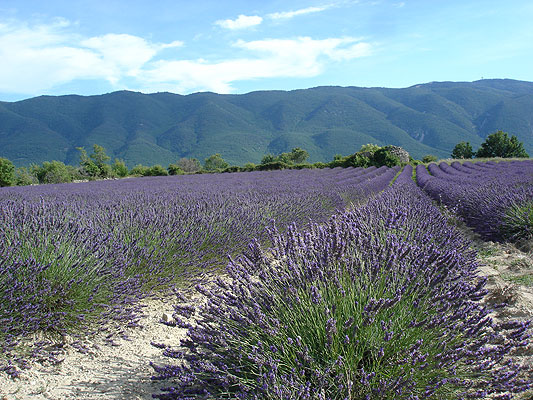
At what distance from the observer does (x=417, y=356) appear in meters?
1.25

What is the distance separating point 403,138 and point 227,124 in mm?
59907

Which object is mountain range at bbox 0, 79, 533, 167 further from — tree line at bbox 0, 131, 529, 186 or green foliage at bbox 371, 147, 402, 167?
green foliage at bbox 371, 147, 402, 167

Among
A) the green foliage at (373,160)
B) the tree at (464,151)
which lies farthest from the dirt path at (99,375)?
the tree at (464,151)

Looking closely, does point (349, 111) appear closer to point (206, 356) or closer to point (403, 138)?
point (403, 138)

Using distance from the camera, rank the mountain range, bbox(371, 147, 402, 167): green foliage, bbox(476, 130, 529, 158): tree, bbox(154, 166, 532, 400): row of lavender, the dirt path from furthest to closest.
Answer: the mountain range < bbox(476, 130, 529, 158): tree < bbox(371, 147, 402, 167): green foliage < the dirt path < bbox(154, 166, 532, 400): row of lavender

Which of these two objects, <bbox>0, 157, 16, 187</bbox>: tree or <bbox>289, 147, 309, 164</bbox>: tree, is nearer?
<bbox>0, 157, 16, 187</bbox>: tree

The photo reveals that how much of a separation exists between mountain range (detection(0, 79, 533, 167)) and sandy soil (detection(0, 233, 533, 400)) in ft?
294

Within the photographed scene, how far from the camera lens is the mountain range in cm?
10131

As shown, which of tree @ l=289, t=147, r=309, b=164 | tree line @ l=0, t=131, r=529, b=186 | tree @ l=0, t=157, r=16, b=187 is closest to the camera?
tree @ l=0, t=157, r=16, b=187

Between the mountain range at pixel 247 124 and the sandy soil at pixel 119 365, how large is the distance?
89.5 m

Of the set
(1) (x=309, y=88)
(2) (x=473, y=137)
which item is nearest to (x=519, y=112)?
(2) (x=473, y=137)

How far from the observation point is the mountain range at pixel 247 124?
101 meters

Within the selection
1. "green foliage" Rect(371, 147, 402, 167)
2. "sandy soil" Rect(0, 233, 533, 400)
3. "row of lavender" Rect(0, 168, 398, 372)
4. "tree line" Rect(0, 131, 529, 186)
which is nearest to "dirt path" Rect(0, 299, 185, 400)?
"sandy soil" Rect(0, 233, 533, 400)

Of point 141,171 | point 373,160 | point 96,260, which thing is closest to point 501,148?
point 373,160
